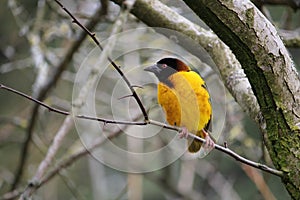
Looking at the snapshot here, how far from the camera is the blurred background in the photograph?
7.64ft

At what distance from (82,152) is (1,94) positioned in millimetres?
2356

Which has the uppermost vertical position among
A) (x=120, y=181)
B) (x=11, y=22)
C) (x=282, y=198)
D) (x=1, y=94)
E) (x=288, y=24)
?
(x=288, y=24)

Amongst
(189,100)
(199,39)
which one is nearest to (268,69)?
(189,100)

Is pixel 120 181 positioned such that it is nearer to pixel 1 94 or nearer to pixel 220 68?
pixel 1 94

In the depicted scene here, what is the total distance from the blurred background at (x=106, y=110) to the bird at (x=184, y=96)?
0.20ft

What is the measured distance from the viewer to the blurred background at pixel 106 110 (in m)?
2.33

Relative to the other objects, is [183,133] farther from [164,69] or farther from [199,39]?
[199,39]

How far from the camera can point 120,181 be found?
5078 mm

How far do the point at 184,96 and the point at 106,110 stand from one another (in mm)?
1844

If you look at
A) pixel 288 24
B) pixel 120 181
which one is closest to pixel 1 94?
pixel 120 181

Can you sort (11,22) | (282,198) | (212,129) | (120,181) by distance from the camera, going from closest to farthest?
(212,129), (282,198), (11,22), (120,181)

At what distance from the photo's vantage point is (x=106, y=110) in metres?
3.31

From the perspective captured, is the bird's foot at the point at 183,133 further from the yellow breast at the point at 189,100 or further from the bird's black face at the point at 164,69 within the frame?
the bird's black face at the point at 164,69

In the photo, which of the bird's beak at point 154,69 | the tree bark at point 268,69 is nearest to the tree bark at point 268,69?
the tree bark at point 268,69
